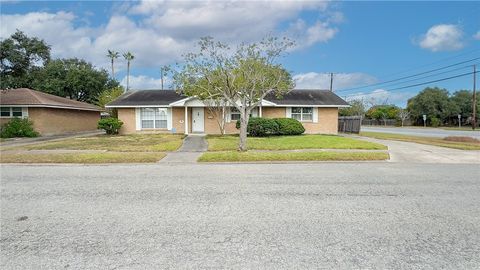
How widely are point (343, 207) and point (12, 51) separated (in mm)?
30777

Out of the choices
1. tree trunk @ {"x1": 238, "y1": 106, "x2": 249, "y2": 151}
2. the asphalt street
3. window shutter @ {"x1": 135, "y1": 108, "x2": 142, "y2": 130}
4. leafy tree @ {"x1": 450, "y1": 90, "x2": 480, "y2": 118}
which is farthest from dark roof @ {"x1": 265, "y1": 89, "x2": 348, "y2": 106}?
leafy tree @ {"x1": 450, "y1": 90, "x2": 480, "y2": 118}

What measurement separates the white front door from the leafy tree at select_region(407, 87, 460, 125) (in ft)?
162

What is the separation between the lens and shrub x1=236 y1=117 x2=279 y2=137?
20.4 metres

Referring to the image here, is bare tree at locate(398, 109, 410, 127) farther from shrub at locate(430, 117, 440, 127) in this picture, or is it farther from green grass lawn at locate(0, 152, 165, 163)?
green grass lawn at locate(0, 152, 165, 163)

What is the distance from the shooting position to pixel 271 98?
2550 centimetres

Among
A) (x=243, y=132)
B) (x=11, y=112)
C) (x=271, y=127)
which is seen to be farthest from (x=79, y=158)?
(x=11, y=112)

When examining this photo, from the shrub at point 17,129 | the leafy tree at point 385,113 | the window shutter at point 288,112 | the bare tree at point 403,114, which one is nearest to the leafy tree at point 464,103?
the bare tree at point 403,114

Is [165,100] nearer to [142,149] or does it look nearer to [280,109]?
[280,109]

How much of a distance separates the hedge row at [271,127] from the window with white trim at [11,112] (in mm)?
18016

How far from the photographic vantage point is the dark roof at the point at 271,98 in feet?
79.4

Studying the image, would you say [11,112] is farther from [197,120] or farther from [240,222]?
[240,222]

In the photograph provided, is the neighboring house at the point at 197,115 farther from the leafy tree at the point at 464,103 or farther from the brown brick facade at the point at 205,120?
the leafy tree at the point at 464,103

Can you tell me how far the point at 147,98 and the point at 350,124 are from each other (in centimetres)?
1856

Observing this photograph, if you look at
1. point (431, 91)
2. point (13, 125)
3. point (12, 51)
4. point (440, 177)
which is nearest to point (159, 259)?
point (440, 177)
